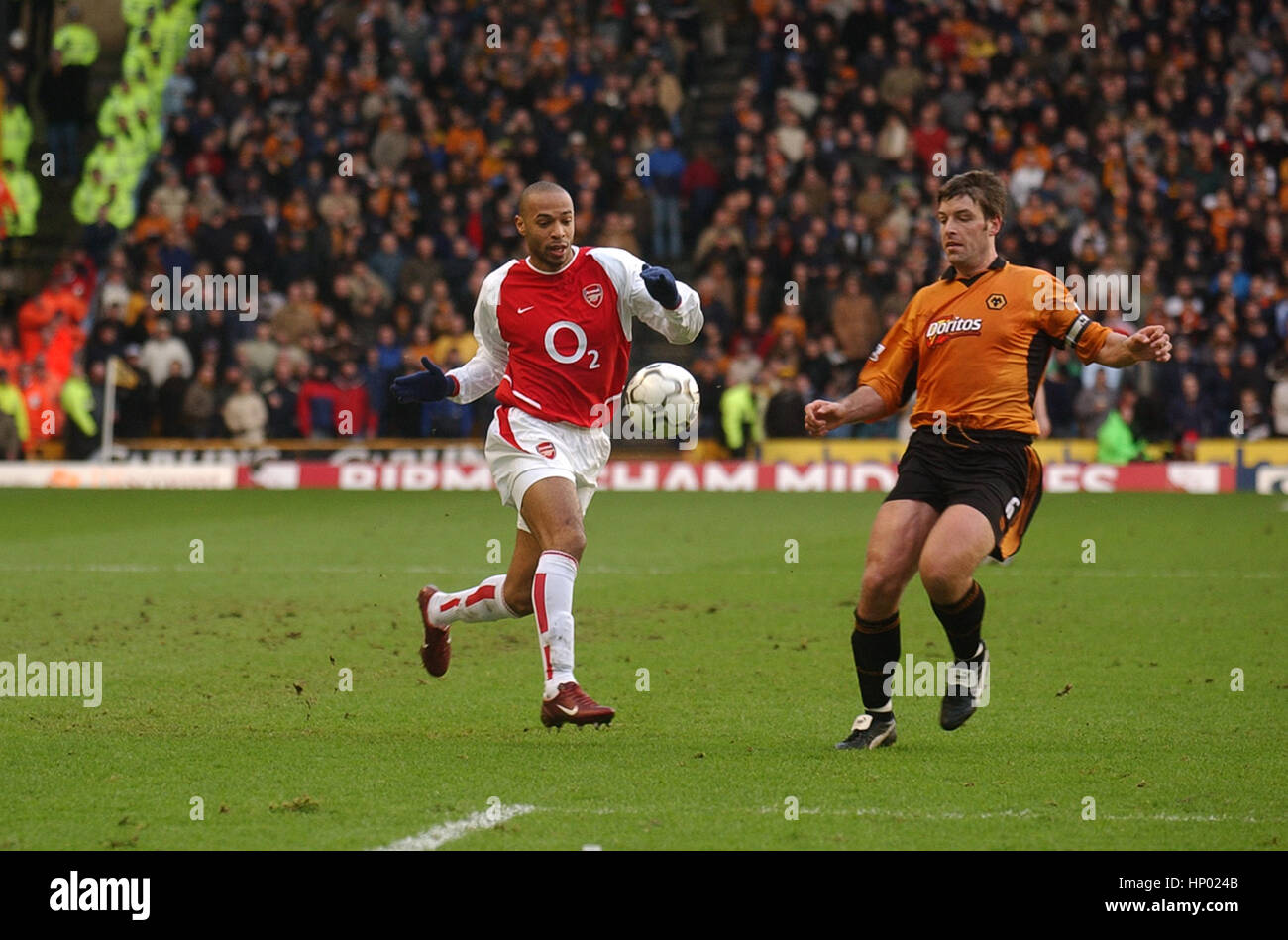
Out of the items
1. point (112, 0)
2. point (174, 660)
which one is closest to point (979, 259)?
point (174, 660)

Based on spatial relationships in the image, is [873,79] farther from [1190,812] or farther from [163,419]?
[1190,812]

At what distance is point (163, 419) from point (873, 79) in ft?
35.1

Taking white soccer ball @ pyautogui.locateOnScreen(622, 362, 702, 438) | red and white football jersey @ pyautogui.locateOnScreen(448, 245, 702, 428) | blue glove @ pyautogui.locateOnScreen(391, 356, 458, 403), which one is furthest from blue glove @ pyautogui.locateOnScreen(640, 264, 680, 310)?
blue glove @ pyautogui.locateOnScreen(391, 356, 458, 403)

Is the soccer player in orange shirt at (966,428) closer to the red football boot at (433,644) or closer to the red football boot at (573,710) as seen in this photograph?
the red football boot at (573,710)

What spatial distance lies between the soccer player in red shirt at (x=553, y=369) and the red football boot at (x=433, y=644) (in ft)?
1.58

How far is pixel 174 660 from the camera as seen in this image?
9.31m

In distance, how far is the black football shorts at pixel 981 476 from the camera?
6980 mm

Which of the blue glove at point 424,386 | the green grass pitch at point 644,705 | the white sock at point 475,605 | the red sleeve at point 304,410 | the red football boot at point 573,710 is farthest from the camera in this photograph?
the red sleeve at point 304,410

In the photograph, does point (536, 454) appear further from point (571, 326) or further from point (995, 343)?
point (995, 343)

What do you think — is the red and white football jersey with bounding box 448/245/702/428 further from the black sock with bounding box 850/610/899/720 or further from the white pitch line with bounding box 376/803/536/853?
the white pitch line with bounding box 376/803/536/853

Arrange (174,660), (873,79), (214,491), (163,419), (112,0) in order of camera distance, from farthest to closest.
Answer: (112,0), (873,79), (163,419), (214,491), (174,660)

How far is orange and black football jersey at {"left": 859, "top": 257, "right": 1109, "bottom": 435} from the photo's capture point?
707 cm

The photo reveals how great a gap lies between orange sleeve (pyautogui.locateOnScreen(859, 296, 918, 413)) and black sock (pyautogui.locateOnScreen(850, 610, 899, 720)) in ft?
2.97

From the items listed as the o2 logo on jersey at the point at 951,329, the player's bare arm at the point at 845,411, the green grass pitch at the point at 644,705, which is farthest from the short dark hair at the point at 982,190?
the green grass pitch at the point at 644,705
